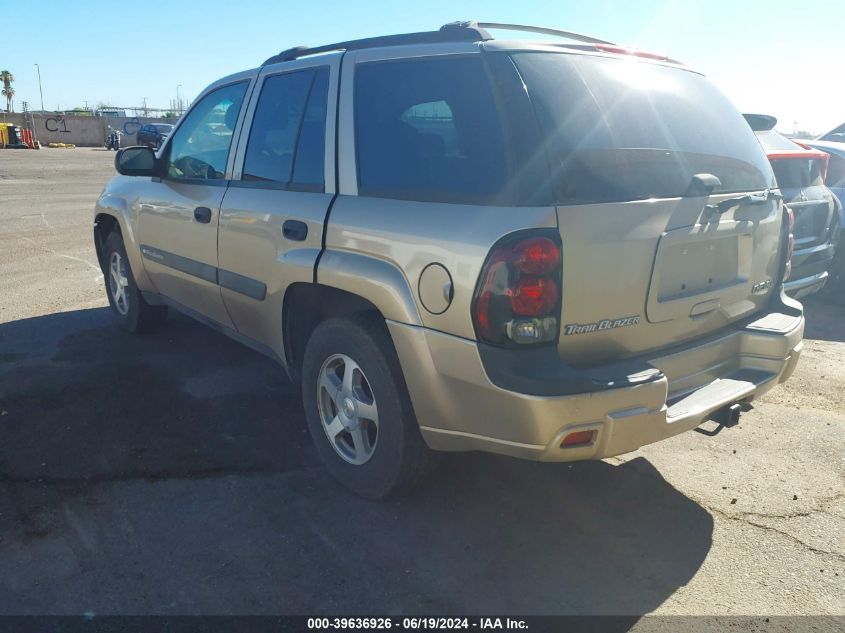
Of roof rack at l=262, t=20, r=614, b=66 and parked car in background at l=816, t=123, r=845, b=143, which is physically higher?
roof rack at l=262, t=20, r=614, b=66

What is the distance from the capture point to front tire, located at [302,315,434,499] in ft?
9.95

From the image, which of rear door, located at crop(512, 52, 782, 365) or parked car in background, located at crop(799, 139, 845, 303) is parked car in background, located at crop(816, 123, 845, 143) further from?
rear door, located at crop(512, 52, 782, 365)

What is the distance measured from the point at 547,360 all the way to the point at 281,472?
1670 millimetres

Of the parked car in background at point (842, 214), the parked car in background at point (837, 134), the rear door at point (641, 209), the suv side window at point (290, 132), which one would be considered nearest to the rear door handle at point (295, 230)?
the suv side window at point (290, 132)

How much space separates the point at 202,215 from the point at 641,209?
2.67 m

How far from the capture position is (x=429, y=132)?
3.08 metres

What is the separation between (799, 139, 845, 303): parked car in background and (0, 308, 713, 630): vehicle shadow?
15.8ft

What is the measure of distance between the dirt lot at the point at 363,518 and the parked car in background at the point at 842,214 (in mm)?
2779

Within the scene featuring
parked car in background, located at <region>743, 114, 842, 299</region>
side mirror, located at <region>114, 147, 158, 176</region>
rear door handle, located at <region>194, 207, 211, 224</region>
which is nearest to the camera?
rear door handle, located at <region>194, 207, 211, 224</region>

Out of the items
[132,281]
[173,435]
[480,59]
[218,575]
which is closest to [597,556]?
[218,575]

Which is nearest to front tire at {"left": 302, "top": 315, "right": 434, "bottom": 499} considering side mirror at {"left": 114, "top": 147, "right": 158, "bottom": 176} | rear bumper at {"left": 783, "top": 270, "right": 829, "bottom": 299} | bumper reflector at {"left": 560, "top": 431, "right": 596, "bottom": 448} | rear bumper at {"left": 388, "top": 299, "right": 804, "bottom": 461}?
rear bumper at {"left": 388, "top": 299, "right": 804, "bottom": 461}

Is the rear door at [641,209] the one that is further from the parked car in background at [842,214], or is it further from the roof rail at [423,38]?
the parked car in background at [842,214]

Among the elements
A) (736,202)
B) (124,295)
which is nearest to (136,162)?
(124,295)

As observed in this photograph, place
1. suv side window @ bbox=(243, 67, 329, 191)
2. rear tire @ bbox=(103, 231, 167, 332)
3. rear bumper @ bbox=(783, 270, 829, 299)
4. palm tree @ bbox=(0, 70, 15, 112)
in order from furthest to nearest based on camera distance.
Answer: palm tree @ bbox=(0, 70, 15, 112) < rear bumper @ bbox=(783, 270, 829, 299) < rear tire @ bbox=(103, 231, 167, 332) < suv side window @ bbox=(243, 67, 329, 191)
